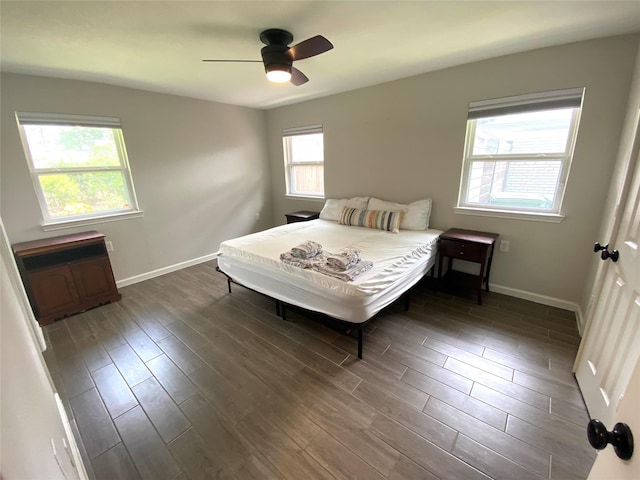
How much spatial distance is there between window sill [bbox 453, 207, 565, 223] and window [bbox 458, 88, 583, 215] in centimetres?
5

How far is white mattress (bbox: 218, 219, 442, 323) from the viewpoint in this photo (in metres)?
1.90

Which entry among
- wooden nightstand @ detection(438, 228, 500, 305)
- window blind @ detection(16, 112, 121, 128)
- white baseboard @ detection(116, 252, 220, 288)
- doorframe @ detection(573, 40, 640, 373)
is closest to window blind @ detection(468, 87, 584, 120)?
doorframe @ detection(573, 40, 640, 373)

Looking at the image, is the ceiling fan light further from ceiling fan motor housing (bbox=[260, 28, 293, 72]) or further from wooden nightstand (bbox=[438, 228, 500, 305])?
wooden nightstand (bbox=[438, 228, 500, 305])

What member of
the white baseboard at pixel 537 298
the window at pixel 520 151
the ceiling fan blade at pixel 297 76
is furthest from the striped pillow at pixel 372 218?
the ceiling fan blade at pixel 297 76

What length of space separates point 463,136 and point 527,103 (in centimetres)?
57

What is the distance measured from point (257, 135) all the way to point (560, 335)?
4.77 m

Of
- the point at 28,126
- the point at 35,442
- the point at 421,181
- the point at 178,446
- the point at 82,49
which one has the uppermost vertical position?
the point at 82,49

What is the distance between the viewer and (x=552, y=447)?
1.36 metres

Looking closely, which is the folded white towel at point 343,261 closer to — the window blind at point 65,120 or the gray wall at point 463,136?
the gray wall at point 463,136

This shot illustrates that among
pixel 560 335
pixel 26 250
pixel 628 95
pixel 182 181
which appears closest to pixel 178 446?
pixel 26 250

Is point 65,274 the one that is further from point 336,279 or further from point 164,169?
point 336,279

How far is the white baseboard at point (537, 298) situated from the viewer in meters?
2.57

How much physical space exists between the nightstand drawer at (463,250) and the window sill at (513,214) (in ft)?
1.73

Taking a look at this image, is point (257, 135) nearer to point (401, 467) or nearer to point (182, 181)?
point (182, 181)
